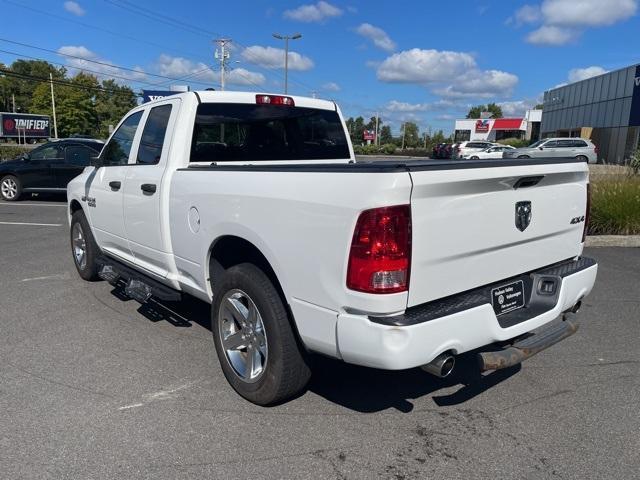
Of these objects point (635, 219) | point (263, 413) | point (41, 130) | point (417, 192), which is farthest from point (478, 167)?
point (41, 130)

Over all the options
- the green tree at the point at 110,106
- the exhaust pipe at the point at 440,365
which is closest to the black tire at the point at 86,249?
the exhaust pipe at the point at 440,365

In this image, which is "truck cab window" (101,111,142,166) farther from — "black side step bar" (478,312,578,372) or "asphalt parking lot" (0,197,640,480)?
"black side step bar" (478,312,578,372)

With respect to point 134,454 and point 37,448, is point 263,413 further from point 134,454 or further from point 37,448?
point 37,448

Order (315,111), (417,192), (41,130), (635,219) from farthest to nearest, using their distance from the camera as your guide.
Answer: (41,130)
(635,219)
(315,111)
(417,192)

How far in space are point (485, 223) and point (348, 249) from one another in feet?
2.87

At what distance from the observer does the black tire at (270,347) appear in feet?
10.1

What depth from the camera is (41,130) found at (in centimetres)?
6738

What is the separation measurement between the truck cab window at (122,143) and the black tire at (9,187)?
11.2m

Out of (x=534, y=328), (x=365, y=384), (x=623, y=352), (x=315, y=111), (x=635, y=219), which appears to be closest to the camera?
(x=534, y=328)

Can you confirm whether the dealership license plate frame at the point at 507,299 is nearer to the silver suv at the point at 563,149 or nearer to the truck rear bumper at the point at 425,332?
the truck rear bumper at the point at 425,332

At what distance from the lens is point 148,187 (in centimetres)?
427

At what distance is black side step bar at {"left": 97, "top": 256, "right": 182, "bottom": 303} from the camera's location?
435cm

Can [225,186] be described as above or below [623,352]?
above

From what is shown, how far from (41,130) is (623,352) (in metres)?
74.8
